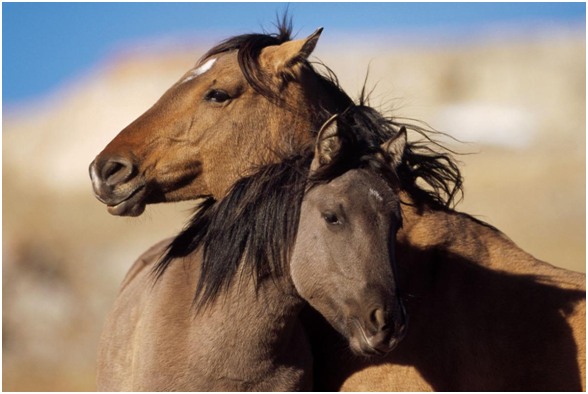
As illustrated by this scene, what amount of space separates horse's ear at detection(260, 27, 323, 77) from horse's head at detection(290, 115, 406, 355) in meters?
0.71

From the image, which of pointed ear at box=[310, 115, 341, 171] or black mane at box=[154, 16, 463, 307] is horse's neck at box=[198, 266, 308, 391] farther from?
pointed ear at box=[310, 115, 341, 171]

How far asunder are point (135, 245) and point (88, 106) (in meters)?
33.3

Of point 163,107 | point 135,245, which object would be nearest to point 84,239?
point 135,245

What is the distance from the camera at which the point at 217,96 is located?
381cm

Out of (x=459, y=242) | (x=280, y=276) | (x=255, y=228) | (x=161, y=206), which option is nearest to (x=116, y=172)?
(x=255, y=228)

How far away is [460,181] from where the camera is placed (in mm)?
3941

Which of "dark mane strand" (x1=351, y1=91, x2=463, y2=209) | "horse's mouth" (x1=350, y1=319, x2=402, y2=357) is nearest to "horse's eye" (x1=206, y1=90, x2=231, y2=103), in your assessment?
"dark mane strand" (x1=351, y1=91, x2=463, y2=209)

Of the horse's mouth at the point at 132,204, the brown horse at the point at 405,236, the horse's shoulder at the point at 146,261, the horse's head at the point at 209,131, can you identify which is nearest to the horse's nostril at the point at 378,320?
the brown horse at the point at 405,236

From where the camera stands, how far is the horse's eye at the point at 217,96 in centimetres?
381

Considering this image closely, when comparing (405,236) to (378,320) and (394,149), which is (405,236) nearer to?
(394,149)

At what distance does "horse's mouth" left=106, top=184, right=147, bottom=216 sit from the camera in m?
3.62

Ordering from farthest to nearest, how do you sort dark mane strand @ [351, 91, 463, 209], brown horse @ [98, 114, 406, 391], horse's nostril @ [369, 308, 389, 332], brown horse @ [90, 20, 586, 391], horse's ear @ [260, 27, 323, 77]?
horse's ear @ [260, 27, 323, 77] < dark mane strand @ [351, 91, 463, 209] < brown horse @ [90, 20, 586, 391] < brown horse @ [98, 114, 406, 391] < horse's nostril @ [369, 308, 389, 332]

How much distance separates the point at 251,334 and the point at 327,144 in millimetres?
932

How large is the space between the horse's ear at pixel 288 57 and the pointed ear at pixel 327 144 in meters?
0.70
